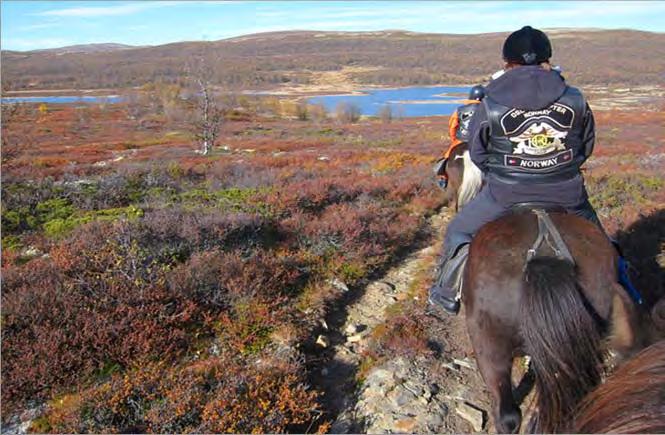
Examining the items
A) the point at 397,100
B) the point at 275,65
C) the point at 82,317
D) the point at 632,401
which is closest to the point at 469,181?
the point at 632,401

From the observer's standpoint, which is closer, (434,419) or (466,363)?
(434,419)

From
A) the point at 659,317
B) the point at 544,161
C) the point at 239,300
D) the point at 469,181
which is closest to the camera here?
the point at 659,317

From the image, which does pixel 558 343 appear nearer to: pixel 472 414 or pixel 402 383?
pixel 472 414

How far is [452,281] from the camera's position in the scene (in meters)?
3.49

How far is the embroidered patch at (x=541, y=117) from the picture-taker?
9.79 feet

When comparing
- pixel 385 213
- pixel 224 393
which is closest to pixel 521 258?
pixel 224 393

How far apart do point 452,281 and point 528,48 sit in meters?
1.69

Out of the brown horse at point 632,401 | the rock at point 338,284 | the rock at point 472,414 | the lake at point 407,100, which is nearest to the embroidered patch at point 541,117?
the brown horse at point 632,401

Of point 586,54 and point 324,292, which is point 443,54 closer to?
point 586,54

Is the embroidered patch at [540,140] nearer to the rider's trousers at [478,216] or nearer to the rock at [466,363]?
the rider's trousers at [478,216]

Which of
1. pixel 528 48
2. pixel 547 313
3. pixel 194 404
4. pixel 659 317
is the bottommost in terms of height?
pixel 194 404

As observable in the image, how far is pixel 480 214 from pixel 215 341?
290 cm

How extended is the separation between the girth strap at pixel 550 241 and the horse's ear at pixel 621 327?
0.38m

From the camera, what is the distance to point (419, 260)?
7559mm
